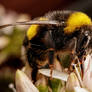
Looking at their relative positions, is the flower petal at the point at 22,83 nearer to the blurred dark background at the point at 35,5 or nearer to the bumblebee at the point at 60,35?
the bumblebee at the point at 60,35

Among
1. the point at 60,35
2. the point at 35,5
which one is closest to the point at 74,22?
the point at 60,35

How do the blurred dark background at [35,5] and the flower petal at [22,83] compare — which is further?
the blurred dark background at [35,5]

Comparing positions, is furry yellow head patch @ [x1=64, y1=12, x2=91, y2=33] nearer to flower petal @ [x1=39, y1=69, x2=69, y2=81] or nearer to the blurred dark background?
flower petal @ [x1=39, y1=69, x2=69, y2=81]

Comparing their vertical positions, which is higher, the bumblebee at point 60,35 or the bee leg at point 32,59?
the bumblebee at point 60,35

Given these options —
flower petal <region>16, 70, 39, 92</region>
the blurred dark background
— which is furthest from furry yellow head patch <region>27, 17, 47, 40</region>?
the blurred dark background

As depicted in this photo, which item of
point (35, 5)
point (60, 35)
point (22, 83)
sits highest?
point (35, 5)

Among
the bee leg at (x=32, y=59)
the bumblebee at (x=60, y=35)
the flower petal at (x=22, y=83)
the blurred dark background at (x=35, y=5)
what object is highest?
the blurred dark background at (x=35, y=5)

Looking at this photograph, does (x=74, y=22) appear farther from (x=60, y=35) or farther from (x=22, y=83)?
(x=22, y=83)

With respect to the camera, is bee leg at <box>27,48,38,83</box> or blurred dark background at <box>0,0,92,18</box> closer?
bee leg at <box>27,48,38,83</box>

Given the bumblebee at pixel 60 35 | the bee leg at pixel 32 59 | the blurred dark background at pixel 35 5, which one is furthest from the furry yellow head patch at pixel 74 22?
the blurred dark background at pixel 35 5
